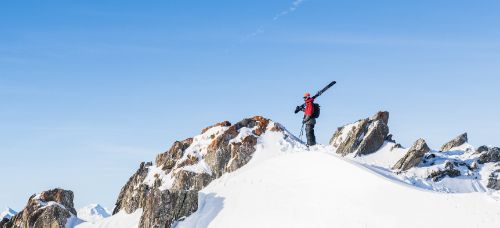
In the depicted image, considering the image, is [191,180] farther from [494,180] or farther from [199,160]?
[494,180]

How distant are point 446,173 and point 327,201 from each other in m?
35.5

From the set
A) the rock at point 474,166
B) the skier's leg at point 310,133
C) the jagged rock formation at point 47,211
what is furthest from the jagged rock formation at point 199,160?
the rock at point 474,166

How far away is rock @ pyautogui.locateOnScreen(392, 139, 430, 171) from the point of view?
Answer: 58969mm

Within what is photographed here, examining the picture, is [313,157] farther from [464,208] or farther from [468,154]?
[468,154]

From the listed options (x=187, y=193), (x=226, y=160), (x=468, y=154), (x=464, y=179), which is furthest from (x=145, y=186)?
(x=468, y=154)

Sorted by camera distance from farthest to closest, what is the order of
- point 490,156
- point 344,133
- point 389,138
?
point 344,133
point 389,138
point 490,156

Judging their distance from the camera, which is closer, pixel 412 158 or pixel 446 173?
pixel 446 173

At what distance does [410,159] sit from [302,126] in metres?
24.9

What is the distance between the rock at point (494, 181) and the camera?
191 ft

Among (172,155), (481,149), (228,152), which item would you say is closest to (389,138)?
(481,149)

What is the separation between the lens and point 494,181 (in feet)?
195

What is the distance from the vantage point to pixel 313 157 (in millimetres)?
33531

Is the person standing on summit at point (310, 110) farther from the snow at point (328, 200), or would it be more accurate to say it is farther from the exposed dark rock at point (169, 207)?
the exposed dark rock at point (169, 207)

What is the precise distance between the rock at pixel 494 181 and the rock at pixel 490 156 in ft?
7.48
